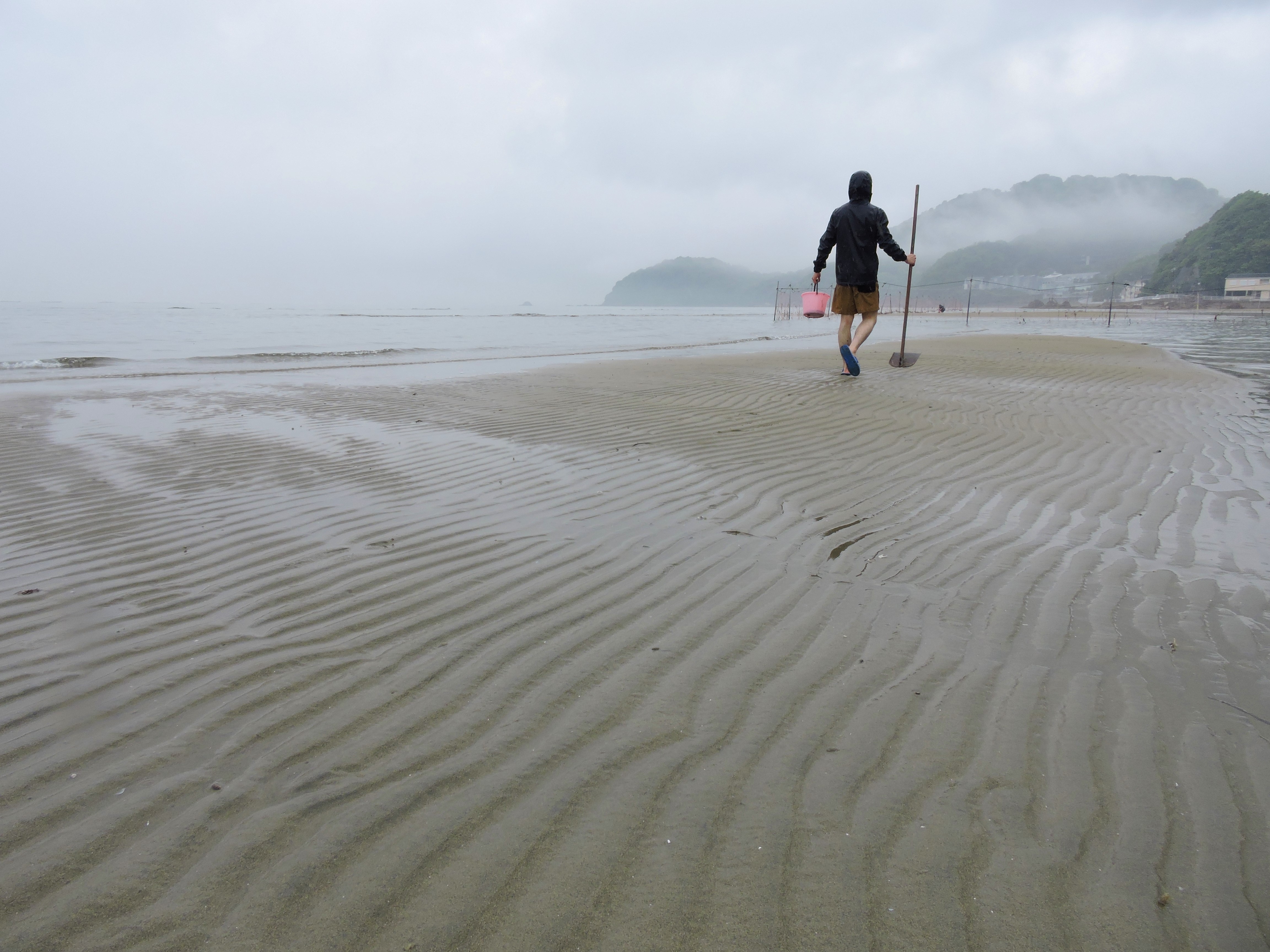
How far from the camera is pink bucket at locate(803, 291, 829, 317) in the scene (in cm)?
1247

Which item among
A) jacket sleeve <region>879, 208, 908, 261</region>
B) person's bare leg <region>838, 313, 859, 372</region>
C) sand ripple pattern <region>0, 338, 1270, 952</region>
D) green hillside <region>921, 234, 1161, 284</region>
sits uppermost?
green hillside <region>921, 234, 1161, 284</region>

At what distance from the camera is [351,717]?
7.51ft

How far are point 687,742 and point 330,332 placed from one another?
108 ft

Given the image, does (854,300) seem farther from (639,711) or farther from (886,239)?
(639,711)

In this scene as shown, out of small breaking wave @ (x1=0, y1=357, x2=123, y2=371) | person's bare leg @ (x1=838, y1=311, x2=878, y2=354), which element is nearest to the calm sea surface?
small breaking wave @ (x1=0, y1=357, x2=123, y2=371)

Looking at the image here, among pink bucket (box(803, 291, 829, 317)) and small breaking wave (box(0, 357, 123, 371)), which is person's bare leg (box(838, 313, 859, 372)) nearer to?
pink bucket (box(803, 291, 829, 317))

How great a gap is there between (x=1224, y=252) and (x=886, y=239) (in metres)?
92.4

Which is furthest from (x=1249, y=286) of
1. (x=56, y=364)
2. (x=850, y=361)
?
(x=56, y=364)

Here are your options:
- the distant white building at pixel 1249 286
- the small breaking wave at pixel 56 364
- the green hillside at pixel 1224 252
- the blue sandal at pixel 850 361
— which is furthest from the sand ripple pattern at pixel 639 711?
the green hillside at pixel 1224 252

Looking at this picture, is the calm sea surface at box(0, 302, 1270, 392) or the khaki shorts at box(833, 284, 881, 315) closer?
the khaki shorts at box(833, 284, 881, 315)

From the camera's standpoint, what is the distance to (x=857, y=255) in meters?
9.72

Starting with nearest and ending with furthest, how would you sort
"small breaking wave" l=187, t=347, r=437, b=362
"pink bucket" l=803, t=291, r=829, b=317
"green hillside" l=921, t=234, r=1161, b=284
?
"pink bucket" l=803, t=291, r=829, b=317 < "small breaking wave" l=187, t=347, r=437, b=362 < "green hillside" l=921, t=234, r=1161, b=284

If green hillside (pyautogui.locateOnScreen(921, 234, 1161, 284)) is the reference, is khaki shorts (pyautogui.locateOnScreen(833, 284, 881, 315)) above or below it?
below

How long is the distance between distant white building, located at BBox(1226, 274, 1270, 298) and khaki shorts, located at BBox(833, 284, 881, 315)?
77.7m
